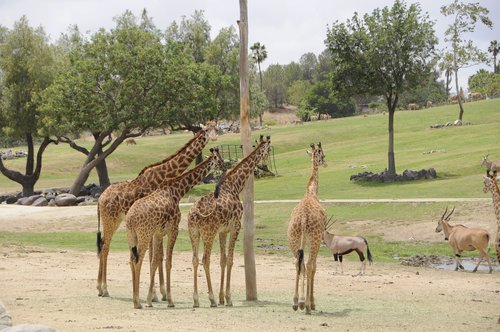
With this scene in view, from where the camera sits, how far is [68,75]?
169 feet

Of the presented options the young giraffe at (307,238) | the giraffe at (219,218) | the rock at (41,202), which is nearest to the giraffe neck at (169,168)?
the giraffe at (219,218)

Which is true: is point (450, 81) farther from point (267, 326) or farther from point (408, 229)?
point (267, 326)

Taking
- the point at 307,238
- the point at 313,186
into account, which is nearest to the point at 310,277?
the point at 307,238

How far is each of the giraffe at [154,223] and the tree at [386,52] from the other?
33.5 m

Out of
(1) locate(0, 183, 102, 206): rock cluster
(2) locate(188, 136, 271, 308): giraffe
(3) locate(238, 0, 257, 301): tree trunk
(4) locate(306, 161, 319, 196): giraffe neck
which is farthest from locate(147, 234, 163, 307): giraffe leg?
(1) locate(0, 183, 102, 206): rock cluster

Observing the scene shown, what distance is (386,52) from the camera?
4866cm

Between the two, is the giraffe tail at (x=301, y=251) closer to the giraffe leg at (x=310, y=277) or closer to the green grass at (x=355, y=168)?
the giraffe leg at (x=310, y=277)

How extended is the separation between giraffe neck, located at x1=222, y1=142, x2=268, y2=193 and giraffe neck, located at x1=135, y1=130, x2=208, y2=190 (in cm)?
91

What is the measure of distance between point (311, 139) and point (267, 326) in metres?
73.9

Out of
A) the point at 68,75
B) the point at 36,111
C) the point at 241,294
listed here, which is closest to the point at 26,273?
the point at 241,294

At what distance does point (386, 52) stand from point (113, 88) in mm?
17850

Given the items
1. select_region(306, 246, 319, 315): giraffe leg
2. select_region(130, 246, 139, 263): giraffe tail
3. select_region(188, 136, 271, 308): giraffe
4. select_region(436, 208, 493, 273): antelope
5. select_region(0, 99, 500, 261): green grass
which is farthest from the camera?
select_region(0, 99, 500, 261): green grass

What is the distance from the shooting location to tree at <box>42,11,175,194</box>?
5075 centimetres

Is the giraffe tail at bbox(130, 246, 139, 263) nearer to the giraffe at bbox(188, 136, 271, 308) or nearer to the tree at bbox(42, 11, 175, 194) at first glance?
the giraffe at bbox(188, 136, 271, 308)
